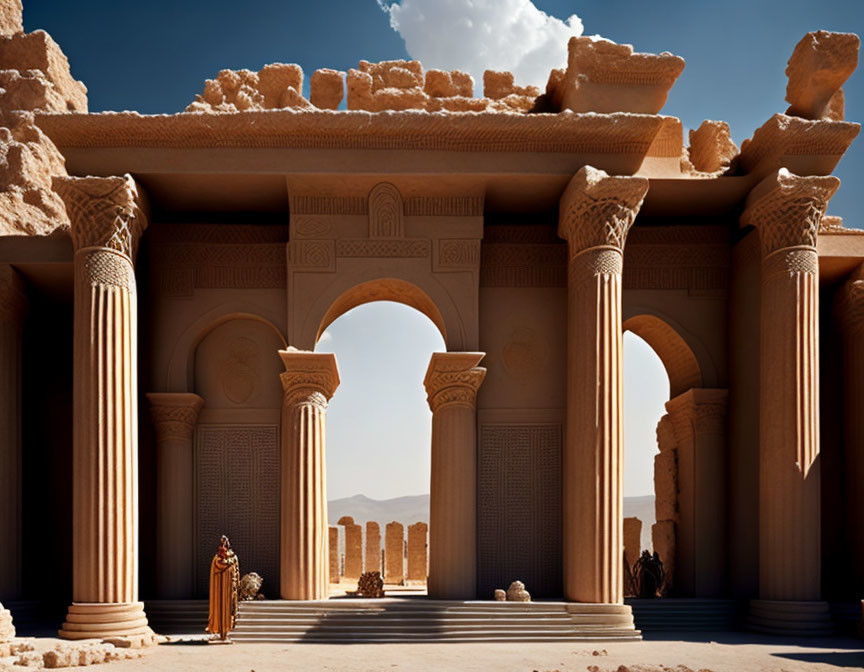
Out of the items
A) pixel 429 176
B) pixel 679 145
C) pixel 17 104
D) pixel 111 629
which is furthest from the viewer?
pixel 17 104

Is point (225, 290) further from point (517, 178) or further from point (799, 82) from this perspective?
point (799, 82)

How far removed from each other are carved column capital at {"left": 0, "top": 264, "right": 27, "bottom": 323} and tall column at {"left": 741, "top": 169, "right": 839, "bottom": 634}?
10680 mm

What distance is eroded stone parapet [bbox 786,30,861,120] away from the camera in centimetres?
1324

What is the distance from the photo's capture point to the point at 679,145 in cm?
1397

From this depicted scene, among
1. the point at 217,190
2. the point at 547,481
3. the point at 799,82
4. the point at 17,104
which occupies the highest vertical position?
the point at 17,104

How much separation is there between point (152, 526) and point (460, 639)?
5118 millimetres

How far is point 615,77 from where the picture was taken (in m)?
13.5

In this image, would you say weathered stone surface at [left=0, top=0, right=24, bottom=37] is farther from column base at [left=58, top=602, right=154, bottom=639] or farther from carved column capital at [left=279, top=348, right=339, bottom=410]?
column base at [left=58, top=602, right=154, bottom=639]

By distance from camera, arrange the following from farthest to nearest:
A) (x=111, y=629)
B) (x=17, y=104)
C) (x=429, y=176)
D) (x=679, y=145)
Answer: (x=17, y=104), (x=679, y=145), (x=429, y=176), (x=111, y=629)

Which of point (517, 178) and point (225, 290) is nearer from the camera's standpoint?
point (517, 178)

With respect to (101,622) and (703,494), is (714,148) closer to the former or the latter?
(703,494)

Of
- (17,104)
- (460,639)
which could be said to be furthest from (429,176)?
(17,104)

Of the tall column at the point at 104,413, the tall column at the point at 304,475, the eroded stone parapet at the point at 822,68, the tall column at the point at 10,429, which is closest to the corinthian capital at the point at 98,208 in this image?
the tall column at the point at 104,413

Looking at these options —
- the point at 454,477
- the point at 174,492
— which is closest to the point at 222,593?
Answer: the point at 174,492
